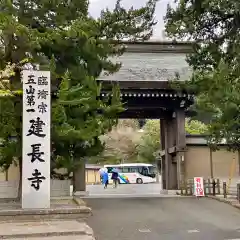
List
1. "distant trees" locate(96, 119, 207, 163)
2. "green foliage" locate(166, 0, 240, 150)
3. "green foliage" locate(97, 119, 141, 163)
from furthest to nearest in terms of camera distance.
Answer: "green foliage" locate(97, 119, 141, 163), "distant trees" locate(96, 119, 207, 163), "green foliage" locate(166, 0, 240, 150)

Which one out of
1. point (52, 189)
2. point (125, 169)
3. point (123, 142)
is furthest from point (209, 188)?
point (123, 142)

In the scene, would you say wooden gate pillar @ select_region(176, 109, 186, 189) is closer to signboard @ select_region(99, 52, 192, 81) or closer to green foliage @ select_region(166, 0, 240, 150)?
signboard @ select_region(99, 52, 192, 81)

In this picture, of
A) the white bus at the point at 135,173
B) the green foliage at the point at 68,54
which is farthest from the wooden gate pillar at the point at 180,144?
the white bus at the point at 135,173

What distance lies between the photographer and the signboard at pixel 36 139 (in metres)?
12.6

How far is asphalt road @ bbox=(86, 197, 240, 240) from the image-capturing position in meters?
10.3

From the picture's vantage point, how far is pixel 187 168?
21.8 metres

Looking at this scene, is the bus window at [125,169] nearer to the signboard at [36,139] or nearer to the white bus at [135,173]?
the white bus at [135,173]

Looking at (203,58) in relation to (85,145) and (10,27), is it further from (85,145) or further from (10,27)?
(10,27)

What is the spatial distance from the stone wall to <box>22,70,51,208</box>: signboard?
6271mm

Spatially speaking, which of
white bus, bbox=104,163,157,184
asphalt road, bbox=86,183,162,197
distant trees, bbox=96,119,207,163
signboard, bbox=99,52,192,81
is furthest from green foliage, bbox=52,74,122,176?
white bus, bbox=104,163,157,184

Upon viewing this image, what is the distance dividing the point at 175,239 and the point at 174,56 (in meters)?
18.6

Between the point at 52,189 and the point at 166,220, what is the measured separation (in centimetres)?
847

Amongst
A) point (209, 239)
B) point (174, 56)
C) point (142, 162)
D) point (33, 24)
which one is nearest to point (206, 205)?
point (209, 239)

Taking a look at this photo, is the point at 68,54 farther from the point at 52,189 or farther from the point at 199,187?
the point at 199,187
